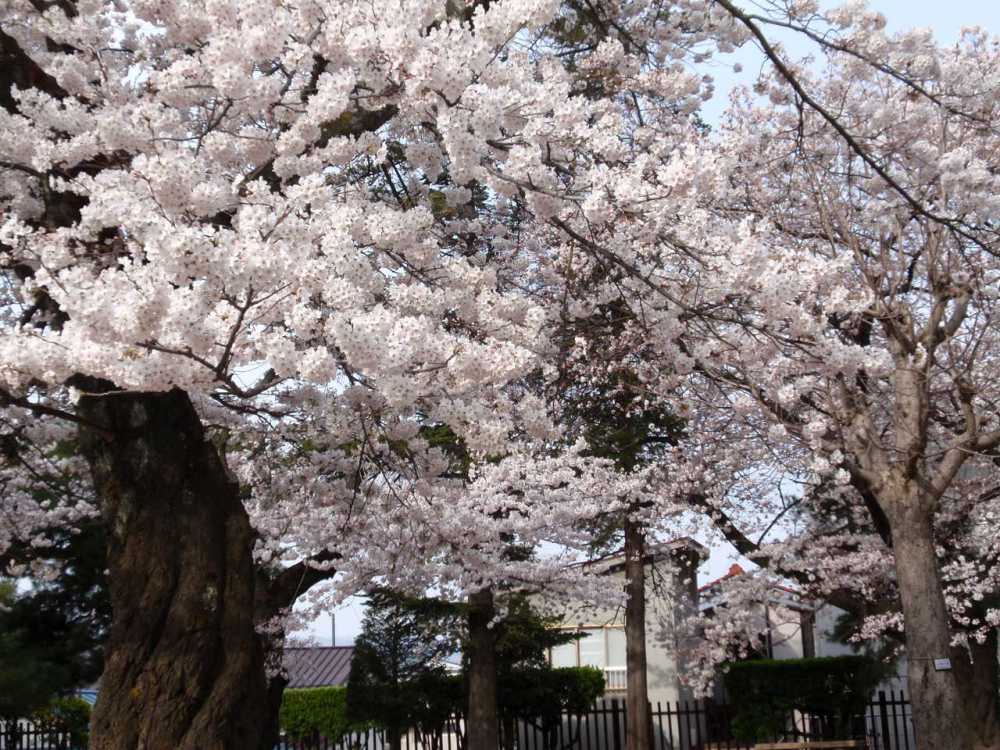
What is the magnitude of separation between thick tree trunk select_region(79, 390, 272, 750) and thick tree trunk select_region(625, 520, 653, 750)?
10162 mm

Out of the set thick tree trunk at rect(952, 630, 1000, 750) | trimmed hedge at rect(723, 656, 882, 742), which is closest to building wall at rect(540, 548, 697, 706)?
trimmed hedge at rect(723, 656, 882, 742)

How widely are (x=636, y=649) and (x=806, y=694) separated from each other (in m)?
5.46

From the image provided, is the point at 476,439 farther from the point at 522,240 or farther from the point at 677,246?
the point at 522,240

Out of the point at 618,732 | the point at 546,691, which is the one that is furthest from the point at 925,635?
the point at 546,691

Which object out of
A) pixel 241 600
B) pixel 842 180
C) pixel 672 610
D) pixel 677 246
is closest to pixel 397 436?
pixel 241 600

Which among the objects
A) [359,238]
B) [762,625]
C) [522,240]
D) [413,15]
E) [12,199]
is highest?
[522,240]

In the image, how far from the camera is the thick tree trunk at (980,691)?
14.1 meters

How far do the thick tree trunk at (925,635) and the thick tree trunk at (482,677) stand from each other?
618 centimetres

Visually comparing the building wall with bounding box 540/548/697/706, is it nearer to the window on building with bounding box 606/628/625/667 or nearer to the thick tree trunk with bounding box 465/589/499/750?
the window on building with bounding box 606/628/625/667

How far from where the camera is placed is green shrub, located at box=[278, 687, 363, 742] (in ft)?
68.0

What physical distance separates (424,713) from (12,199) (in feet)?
43.0

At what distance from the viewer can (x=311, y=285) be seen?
3982mm

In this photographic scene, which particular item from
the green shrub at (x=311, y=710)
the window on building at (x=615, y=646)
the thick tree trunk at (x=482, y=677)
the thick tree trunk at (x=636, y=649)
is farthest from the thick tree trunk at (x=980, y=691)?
the green shrub at (x=311, y=710)

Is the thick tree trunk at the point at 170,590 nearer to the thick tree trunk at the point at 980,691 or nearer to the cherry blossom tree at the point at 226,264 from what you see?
the cherry blossom tree at the point at 226,264
